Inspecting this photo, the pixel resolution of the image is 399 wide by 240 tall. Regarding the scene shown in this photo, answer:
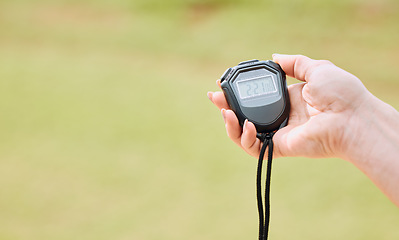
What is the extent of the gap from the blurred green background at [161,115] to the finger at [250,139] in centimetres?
88

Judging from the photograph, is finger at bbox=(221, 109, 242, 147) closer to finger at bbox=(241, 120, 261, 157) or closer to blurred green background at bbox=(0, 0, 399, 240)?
finger at bbox=(241, 120, 261, 157)

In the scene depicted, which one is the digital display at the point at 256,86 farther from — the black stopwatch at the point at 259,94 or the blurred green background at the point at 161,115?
the blurred green background at the point at 161,115

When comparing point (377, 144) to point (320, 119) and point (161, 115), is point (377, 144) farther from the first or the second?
point (161, 115)

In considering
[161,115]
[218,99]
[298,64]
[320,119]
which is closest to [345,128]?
[320,119]

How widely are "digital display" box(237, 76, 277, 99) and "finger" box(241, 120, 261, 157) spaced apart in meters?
0.12

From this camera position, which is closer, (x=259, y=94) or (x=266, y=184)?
(x=266, y=184)

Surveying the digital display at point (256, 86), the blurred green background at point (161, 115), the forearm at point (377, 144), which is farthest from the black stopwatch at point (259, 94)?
the blurred green background at point (161, 115)

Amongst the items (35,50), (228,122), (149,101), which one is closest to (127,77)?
(149,101)

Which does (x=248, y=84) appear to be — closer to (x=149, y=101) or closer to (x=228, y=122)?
(x=228, y=122)

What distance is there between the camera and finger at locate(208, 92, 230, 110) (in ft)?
3.69

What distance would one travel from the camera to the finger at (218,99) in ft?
3.69

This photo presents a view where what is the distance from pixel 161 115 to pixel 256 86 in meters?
1.21

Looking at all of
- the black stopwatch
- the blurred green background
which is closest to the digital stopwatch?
the black stopwatch

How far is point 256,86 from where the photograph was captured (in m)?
1.13
